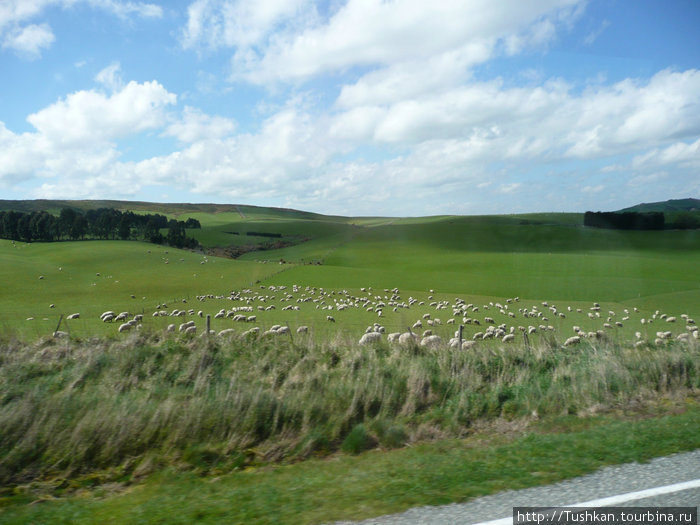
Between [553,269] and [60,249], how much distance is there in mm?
69689

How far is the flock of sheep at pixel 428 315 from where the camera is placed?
22941mm

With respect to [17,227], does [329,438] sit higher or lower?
lower

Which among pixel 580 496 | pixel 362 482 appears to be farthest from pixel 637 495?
pixel 362 482

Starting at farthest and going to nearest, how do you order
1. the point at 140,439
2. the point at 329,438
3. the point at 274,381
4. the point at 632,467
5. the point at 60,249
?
1. the point at 60,249
2. the point at 274,381
3. the point at 329,438
4. the point at 140,439
5. the point at 632,467

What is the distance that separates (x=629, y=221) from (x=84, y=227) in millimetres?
109411

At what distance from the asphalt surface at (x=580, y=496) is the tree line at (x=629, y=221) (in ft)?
343

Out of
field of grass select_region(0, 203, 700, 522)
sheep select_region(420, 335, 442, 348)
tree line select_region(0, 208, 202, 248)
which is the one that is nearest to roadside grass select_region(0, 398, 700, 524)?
field of grass select_region(0, 203, 700, 522)

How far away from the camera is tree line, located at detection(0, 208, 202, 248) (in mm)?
99875

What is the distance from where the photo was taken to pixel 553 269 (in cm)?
5675

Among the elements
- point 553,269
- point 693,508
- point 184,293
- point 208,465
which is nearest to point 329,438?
point 208,465

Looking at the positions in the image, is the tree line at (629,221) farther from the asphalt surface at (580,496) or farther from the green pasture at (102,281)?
the asphalt surface at (580,496)

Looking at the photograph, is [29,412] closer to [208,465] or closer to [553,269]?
[208,465]

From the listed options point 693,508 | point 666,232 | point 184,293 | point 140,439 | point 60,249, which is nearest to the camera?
point 693,508

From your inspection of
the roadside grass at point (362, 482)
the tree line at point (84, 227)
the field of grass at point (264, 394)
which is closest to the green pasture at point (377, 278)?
the field of grass at point (264, 394)
